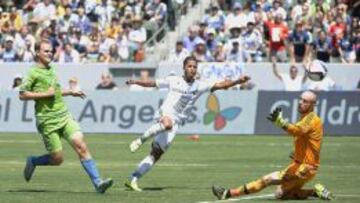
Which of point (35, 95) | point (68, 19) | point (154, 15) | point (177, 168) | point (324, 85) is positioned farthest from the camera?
point (68, 19)

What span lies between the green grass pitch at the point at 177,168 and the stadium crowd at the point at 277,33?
209 inches

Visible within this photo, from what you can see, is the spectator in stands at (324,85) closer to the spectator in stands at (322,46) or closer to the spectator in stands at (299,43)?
the spectator in stands at (322,46)

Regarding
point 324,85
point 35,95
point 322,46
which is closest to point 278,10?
point 322,46

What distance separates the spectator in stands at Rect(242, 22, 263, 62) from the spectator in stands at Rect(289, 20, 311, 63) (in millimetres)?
1152

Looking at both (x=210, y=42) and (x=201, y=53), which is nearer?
(x=201, y=53)

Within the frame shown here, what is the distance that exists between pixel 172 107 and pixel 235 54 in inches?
725

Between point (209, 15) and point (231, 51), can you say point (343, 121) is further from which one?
point (209, 15)

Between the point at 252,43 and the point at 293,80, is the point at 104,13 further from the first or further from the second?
the point at 293,80

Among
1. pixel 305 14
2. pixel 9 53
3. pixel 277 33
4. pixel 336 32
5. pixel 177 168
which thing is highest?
pixel 305 14

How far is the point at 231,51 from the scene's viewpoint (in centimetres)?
3725

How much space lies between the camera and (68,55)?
3956 centimetres

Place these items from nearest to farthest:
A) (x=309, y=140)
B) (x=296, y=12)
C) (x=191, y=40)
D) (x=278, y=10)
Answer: (x=309, y=140), (x=278, y=10), (x=296, y=12), (x=191, y=40)

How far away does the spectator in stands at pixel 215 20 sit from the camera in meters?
39.1

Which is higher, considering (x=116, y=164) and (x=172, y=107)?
(x=172, y=107)
